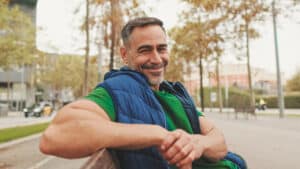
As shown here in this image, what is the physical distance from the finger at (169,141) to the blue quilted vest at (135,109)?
15 cm

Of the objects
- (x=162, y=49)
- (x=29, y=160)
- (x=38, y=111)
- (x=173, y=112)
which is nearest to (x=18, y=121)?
(x=38, y=111)

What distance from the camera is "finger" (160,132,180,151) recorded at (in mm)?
1470

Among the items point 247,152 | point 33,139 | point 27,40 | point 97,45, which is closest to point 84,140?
point 247,152

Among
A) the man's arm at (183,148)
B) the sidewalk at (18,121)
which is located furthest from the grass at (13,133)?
the man's arm at (183,148)

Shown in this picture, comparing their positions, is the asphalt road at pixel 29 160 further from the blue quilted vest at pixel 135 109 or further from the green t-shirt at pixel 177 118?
the blue quilted vest at pixel 135 109

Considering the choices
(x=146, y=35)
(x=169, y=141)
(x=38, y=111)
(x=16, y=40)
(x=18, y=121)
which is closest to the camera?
(x=169, y=141)

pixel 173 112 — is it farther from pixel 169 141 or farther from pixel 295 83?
pixel 295 83

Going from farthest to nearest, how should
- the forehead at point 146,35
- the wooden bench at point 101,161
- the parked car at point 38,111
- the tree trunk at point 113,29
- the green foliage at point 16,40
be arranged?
the parked car at point 38,111 → the green foliage at point 16,40 → the tree trunk at point 113,29 → the forehead at point 146,35 → the wooden bench at point 101,161

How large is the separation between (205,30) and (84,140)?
9655 millimetres

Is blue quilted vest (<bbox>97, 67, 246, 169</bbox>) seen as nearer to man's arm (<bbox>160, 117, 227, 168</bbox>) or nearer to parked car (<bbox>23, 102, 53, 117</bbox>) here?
man's arm (<bbox>160, 117, 227, 168</bbox>)

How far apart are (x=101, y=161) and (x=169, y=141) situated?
0.99 ft

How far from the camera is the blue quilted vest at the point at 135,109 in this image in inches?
63.4

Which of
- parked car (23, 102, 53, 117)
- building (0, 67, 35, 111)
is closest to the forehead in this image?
parked car (23, 102, 53, 117)

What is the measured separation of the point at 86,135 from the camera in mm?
1333
